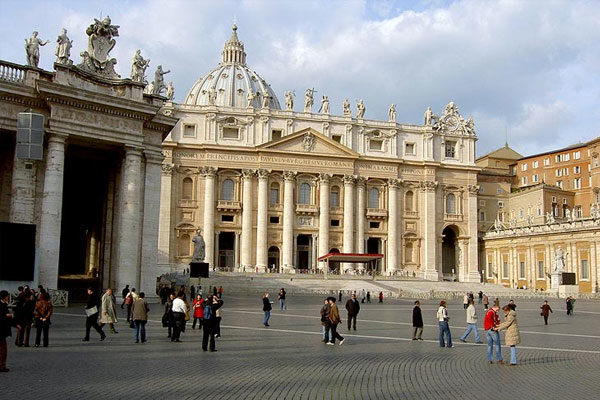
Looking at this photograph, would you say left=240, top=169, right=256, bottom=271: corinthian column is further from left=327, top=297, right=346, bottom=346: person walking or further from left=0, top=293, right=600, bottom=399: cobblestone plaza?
left=327, top=297, right=346, bottom=346: person walking

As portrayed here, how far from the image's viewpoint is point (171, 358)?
12711 millimetres

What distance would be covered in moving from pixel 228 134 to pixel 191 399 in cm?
6054

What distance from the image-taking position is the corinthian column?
2611 inches

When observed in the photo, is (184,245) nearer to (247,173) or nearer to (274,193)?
(247,173)

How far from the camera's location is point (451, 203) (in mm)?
75000

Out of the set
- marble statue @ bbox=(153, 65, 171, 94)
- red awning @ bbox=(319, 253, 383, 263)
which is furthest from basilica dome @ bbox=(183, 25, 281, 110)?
marble statue @ bbox=(153, 65, 171, 94)

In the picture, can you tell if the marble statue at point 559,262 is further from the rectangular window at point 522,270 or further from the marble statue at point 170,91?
the marble statue at point 170,91

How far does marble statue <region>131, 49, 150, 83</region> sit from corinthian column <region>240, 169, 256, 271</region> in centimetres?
4122

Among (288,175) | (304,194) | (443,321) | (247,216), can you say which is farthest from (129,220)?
(304,194)

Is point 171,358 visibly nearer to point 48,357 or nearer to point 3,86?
point 48,357

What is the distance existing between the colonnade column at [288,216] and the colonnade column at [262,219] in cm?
187

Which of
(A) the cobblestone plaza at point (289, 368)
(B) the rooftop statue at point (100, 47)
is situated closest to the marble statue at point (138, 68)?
(B) the rooftop statue at point (100, 47)

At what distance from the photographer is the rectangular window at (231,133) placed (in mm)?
68188

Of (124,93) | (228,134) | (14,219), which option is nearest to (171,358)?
(14,219)
